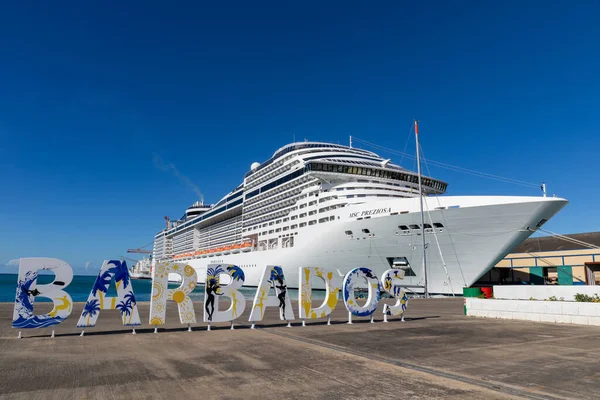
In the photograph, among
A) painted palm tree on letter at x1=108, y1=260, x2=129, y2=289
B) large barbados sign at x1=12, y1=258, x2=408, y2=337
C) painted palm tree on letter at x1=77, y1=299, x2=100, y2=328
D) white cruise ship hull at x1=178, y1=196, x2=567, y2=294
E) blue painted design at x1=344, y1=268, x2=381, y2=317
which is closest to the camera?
large barbados sign at x1=12, y1=258, x2=408, y2=337

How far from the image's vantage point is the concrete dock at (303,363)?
6336 mm

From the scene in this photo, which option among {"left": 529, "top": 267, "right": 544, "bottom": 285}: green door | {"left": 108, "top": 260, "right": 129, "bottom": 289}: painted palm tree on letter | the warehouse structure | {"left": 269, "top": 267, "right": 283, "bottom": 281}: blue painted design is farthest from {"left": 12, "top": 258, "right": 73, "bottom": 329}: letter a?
{"left": 529, "top": 267, "right": 544, "bottom": 285}: green door

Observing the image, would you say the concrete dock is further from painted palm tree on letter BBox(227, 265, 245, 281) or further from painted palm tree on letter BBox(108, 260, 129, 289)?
painted palm tree on letter BBox(227, 265, 245, 281)

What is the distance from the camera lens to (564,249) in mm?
50344

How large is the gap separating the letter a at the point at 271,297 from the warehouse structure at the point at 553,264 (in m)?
39.1

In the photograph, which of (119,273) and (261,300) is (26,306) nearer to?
(119,273)

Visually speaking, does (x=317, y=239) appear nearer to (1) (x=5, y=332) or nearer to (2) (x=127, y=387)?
(1) (x=5, y=332)

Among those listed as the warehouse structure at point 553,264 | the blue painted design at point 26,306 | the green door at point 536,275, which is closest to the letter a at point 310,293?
the blue painted design at point 26,306

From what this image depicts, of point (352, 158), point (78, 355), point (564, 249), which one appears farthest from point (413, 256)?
point (564, 249)

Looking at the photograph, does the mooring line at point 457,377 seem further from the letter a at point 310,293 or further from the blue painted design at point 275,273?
the blue painted design at point 275,273

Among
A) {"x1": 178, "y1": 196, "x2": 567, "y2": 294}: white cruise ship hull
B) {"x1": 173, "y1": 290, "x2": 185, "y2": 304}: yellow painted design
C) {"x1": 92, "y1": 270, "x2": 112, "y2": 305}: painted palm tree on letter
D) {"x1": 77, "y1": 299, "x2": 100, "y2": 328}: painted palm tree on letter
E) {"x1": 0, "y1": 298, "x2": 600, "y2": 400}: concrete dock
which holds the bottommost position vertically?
{"x1": 0, "y1": 298, "x2": 600, "y2": 400}: concrete dock

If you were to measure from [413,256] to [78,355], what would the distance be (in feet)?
87.1

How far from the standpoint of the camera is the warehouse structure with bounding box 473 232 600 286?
150 feet

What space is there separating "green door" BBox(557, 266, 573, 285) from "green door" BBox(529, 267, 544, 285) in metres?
3.02
